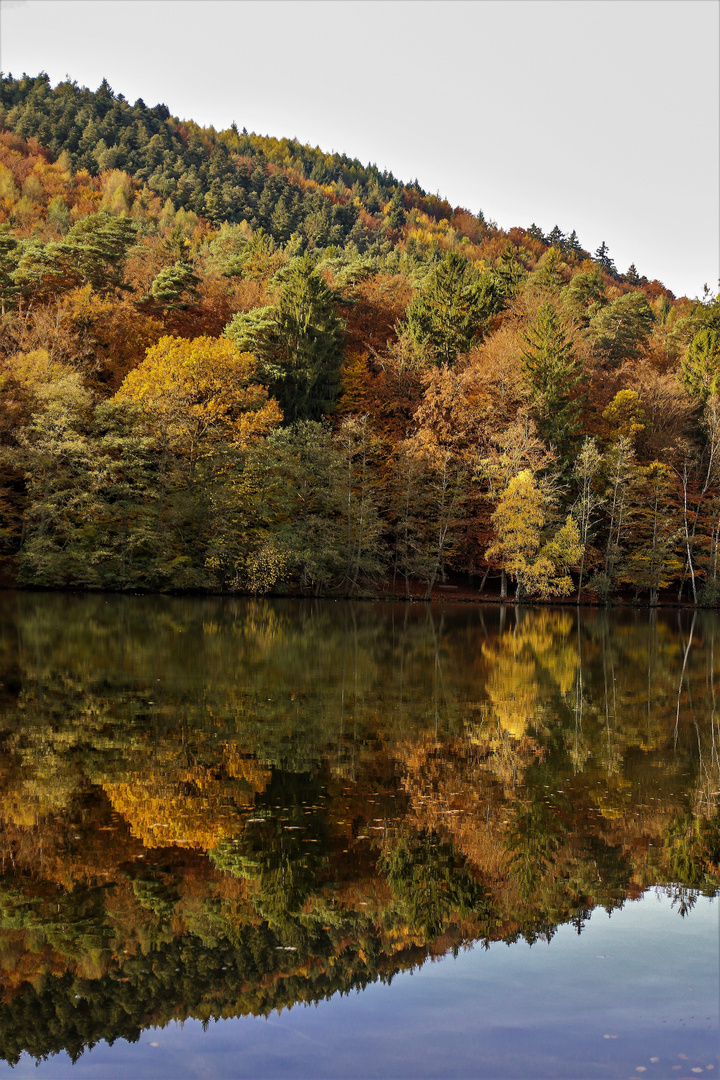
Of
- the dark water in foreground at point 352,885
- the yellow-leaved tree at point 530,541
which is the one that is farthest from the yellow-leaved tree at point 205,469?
the dark water in foreground at point 352,885

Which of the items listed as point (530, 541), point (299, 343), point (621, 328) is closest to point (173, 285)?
point (299, 343)

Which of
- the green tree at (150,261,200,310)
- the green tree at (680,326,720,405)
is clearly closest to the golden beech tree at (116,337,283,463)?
the green tree at (150,261,200,310)

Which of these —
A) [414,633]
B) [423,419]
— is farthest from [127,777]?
[423,419]

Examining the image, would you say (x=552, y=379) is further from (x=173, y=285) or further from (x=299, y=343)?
(x=173, y=285)

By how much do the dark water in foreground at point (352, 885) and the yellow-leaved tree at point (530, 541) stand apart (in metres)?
36.3

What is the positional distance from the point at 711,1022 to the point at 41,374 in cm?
4571

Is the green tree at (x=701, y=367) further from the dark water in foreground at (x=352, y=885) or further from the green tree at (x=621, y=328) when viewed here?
the dark water in foreground at (x=352, y=885)

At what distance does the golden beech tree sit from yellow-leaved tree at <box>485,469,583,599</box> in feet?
46.6

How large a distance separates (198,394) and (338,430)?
12.1 m

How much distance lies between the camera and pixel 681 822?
9844 millimetres

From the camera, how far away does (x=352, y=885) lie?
25.5ft

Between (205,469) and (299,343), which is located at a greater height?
(299,343)

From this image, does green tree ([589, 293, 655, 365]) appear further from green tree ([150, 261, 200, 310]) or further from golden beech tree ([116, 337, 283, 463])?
golden beech tree ([116, 337, 283, 463])

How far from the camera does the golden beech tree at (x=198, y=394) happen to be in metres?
47.9
